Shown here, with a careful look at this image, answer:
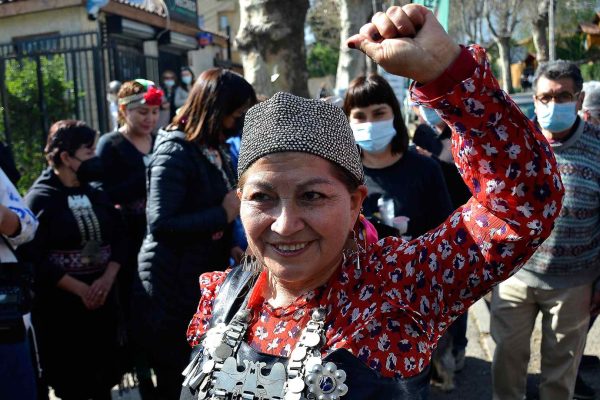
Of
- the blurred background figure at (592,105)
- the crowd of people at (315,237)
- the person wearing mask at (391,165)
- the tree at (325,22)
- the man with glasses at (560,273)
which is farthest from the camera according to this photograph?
the tree at (325,22)

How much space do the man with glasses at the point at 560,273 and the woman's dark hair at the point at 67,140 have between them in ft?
8.58

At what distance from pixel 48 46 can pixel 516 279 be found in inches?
381

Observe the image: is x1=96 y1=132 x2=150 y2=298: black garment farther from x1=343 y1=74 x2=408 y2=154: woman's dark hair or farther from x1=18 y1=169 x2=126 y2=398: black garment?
x1=343 y1=74 x2=408 y2=154: woman's dark hair

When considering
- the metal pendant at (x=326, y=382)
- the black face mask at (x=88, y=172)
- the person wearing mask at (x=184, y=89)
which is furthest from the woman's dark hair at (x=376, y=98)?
the person wearing mask at (x=184, y=89)

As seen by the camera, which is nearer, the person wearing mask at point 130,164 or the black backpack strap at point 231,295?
the black backpack strap at point 231,295

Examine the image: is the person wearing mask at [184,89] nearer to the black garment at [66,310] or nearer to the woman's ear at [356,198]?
the black garment at [66,310]

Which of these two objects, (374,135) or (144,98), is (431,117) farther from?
(144,98)

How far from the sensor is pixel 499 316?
3785 mm

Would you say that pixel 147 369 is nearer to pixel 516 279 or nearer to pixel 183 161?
pixel 183 161

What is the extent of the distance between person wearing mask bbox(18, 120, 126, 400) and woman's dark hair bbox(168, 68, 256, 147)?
922 mm

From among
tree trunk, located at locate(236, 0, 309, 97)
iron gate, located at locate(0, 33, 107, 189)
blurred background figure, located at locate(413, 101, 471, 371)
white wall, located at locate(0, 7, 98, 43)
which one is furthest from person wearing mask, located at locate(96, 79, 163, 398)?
white wall, located at locate(0, 7, 98, 43)

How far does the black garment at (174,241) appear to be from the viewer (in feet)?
10.1

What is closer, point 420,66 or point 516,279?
point 420,66

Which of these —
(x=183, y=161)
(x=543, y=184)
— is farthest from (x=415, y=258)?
(x=183, y=161)
